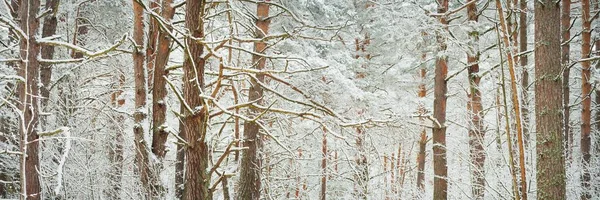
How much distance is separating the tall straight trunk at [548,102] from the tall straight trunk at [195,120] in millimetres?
3262

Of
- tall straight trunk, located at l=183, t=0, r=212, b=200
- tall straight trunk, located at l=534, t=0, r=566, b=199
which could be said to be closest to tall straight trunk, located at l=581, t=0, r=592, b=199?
tall straight trunk, located at l=534, t=0, r=566, b=199

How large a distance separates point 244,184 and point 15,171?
11.9ft

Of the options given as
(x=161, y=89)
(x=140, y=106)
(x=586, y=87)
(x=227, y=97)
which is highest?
(x=586, y=87)

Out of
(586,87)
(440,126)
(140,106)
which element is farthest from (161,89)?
(586,87)

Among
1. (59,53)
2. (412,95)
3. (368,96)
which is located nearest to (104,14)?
(59,53)

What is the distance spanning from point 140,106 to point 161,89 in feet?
1.20

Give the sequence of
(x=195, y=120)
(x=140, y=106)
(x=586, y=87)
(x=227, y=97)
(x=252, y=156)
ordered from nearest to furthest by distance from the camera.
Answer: (x=195, y=120), (x=140, y=106), (x=252, y=156), (x=586, y=87), (x=227, y=97)

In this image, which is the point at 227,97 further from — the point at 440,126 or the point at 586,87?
the point at 586,87

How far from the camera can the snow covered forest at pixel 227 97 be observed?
3.63m

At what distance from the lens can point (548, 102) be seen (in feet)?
14.2

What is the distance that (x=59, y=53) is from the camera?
7777 millimetres

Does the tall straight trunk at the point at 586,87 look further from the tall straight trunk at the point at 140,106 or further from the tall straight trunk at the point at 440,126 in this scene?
the tall straight trunk at the point at 140,106

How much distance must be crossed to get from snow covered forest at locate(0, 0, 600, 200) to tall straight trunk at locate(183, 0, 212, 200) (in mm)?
11

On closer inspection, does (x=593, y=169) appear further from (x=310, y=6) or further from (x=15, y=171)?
(x=15, y=171)
